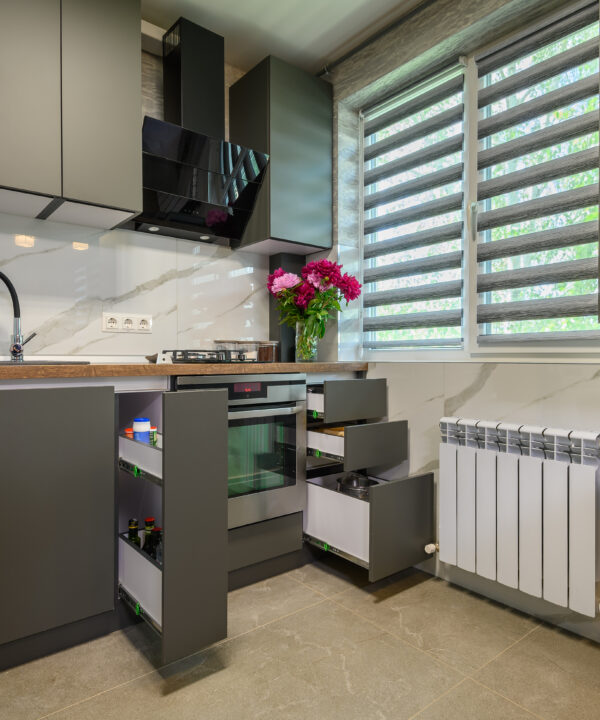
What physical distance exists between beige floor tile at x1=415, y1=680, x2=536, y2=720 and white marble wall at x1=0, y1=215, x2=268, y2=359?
5.83 feet

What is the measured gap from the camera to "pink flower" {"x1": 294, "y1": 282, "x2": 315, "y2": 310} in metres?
2.32

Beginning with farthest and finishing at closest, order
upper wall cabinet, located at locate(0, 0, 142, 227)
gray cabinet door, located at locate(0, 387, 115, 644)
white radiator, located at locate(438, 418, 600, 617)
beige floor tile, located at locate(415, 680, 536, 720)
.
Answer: upper wall cabinet, located at locate(0, 0, 142, 227), white radiator, located at locate(438, 418, 600, 617), gray cabinet door, located at locate(0, 387, 115, 644), beige floor tile, located at locate(415, 680, 536, 720)

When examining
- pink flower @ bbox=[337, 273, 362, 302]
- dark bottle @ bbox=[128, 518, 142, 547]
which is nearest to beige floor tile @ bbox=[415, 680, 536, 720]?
dark bottle @ bbox=[128, 518, 142, 547]

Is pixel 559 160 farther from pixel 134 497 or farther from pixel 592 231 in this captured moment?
pixel 134 497

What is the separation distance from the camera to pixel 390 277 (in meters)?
2.48

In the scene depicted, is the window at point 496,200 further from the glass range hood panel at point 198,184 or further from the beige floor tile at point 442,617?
the beige floor tile at point 442,617

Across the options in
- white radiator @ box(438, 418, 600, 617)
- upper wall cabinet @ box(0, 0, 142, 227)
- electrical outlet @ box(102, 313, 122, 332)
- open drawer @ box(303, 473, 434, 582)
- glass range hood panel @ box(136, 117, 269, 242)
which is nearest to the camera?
white radiator @ box(438, 418, 600, 617)

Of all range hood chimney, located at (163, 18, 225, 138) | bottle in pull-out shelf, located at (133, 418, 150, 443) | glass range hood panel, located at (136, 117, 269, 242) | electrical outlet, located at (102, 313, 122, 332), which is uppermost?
range hood chimney, located at (163, 18, 225, 138)

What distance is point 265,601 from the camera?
186 centimetres

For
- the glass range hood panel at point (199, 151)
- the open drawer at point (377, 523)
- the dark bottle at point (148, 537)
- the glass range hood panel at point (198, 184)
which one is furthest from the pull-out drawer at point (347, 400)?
the glass range hood panel at point (199, 151)

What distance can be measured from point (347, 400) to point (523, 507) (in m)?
0.80

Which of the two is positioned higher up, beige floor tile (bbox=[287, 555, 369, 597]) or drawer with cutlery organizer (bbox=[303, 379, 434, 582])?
drawer with cutlery organizer (bbox=[303, 379, 434, 582])

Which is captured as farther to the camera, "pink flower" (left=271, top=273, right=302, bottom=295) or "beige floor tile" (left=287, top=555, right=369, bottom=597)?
"pink flower" (left=271, top=273, right=302, bottom=295)

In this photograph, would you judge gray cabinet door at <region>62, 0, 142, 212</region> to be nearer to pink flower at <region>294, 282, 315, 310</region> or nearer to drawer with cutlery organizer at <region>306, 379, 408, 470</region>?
pink flower at <region>294, 282, 315, 310</region>
